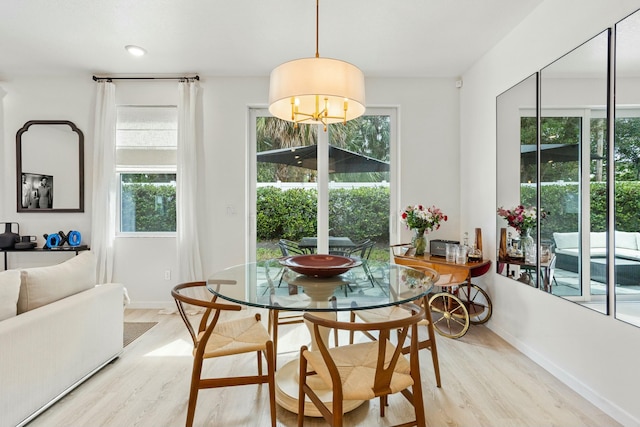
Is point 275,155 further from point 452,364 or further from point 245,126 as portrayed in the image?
point 452,364

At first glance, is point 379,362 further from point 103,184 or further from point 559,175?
point 103,184

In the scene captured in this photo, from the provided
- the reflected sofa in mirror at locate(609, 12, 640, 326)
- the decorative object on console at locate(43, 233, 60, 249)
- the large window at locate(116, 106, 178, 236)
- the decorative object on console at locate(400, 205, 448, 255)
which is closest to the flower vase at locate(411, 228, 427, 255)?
the decorative object on console at locate(400, 205, 448, 255)

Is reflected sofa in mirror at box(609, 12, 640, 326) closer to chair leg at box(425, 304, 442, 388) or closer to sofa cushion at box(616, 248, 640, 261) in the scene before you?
sofa cushion at box(616, 248, 640, 261)

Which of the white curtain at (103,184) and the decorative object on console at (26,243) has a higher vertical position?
the white curtain at (103,184)

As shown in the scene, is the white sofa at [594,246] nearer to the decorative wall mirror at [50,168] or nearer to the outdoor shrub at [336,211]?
the outdoor shrub at [336,211]

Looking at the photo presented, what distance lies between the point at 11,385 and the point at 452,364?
252 centimetres

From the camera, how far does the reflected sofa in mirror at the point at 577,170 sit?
6.16ft

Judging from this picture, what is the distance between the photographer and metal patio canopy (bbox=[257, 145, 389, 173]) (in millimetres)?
3828

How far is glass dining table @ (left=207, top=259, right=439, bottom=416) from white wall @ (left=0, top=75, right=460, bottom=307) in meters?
1.54

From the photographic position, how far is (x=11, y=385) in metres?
1.56

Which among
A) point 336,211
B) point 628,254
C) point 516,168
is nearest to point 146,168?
point 336,211

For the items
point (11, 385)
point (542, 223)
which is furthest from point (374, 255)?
point (11, 385)

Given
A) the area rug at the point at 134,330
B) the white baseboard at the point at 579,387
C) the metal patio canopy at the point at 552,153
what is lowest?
the area rug at the point at 134,330

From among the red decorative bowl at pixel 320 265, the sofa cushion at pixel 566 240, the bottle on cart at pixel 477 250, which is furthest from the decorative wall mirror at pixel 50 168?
the sofa cushion at pixel 566 240
